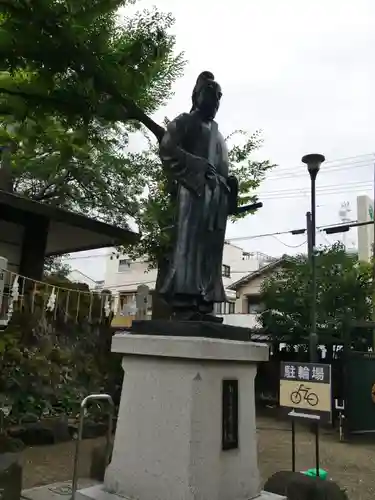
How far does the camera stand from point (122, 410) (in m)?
4.13

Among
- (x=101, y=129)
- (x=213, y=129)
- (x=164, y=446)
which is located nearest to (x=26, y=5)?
(x=213, y=129)

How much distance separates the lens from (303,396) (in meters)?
6.02

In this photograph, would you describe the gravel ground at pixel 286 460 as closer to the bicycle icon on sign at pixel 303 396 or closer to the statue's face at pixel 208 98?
the bicycle icon on sign at pixel 303 396

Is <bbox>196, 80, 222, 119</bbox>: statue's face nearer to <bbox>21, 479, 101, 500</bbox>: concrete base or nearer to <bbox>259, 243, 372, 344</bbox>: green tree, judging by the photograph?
<bbox>21, 479, 101, 500</bbox>: concrete base

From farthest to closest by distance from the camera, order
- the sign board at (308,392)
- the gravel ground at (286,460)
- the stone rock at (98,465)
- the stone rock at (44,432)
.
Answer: the stone rock at (44,432) → the gravel ground at (286,460) → the sign board at (308,392) → the stone rock at (98,465)

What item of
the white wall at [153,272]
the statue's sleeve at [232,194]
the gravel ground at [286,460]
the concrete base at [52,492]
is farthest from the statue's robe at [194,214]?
the white wall at [153,272]

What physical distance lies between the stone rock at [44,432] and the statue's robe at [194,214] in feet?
18.3

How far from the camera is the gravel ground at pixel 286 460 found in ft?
22.6

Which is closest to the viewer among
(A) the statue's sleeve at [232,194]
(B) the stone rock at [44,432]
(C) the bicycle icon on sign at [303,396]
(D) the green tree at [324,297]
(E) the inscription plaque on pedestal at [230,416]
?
(E) the inscription plaque on pedestal at [230,416]

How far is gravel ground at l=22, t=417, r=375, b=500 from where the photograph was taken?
688 centimetres

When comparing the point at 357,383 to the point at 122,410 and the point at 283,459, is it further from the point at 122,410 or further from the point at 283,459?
the point at 122,410

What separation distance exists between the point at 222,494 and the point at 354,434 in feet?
27.7

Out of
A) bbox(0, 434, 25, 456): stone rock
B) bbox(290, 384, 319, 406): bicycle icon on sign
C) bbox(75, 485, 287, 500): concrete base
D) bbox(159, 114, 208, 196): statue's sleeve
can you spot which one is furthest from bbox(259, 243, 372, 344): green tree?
bbox(75, 485, 287, 500): concrete base

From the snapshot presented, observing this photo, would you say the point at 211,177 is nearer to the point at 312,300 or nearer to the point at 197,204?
the point at 197,204
